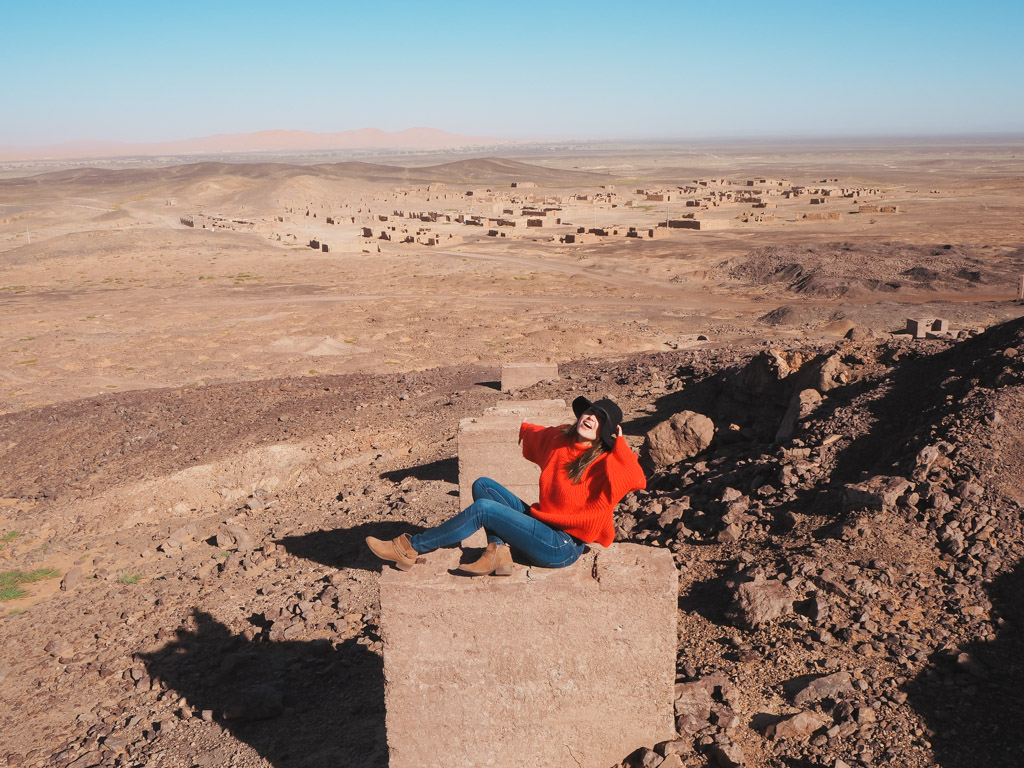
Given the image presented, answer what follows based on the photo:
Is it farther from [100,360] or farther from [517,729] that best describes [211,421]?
[517,729]

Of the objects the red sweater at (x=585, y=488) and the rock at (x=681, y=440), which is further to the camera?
the rock at (x=681, y=440)

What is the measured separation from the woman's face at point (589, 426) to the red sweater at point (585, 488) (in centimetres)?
6

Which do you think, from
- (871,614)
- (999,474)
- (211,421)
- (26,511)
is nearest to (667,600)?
(871,614)

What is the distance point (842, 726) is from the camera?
13.7ft

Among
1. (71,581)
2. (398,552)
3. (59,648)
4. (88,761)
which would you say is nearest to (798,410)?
(398,552)

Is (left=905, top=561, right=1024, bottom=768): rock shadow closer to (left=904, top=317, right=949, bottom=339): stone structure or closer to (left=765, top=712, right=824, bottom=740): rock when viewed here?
(left=765, top=712, right=824, bottom=740): rock

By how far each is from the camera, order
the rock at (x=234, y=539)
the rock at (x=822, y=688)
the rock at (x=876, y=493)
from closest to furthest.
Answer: the rock at (x=822, y=688), the rock at (x=876, y=493), the rock at (x=234, y=539)

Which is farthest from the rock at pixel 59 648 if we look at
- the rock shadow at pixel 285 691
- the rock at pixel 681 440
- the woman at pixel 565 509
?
the rock at pixel 681 440

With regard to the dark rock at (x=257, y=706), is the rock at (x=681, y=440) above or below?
above

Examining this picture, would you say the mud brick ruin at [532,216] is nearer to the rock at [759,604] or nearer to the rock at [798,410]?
the rock at [798,410]

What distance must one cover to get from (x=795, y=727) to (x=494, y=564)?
192 cm

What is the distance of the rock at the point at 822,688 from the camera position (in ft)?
14.5

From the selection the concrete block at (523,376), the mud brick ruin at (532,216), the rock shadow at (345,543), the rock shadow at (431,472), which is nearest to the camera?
the rock shadow at (345,543)

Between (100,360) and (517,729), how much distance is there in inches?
704
